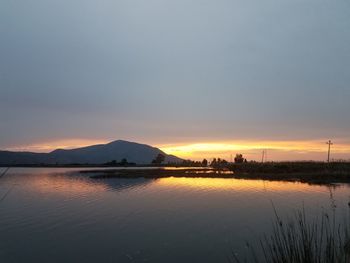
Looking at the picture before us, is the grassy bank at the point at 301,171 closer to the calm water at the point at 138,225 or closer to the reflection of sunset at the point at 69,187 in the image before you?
the calm water at the point at 138,225

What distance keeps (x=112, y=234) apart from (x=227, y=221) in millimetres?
6779

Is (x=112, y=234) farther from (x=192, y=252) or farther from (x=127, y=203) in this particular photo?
(x=127, y=203)

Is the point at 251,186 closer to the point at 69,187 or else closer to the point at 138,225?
the point at 69,187

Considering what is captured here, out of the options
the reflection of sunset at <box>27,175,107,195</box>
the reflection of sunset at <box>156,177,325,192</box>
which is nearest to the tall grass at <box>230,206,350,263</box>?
Answer: the reflection of sunset at <box>156,177,325,192</box>

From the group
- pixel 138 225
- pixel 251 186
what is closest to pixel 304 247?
pixel 138 225

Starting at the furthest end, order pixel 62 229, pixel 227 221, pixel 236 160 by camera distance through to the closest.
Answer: pixel 236 160 < pixel 227 221 < pixel 62 229

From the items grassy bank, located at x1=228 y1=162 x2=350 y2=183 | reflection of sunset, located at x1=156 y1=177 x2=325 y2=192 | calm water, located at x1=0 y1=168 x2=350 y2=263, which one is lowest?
Result: calm water, located at x1=0 y1=168 x2=350 y2=263

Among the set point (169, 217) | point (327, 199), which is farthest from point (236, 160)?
point (169, 217)

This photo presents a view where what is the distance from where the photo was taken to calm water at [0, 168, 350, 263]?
14.1 metres

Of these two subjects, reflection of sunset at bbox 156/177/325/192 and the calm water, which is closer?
the calm water

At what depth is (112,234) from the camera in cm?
1747

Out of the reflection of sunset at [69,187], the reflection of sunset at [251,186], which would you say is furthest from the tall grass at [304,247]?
the reflection of sunset at [69,187]

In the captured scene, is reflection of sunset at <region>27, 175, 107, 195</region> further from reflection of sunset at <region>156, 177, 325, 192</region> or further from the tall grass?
the tall grass

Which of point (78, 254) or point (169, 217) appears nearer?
point (78, 254)
